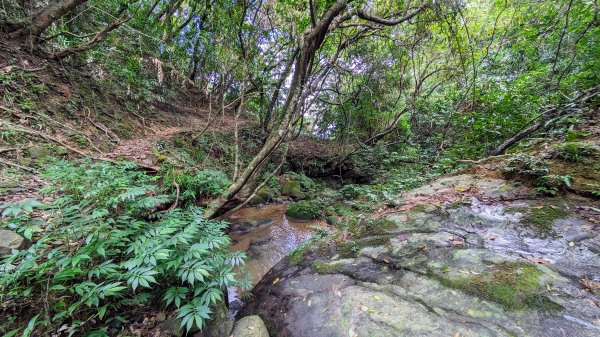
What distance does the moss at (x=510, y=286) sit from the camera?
6.23 feet

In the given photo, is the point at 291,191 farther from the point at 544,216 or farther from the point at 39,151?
the point at 544,216

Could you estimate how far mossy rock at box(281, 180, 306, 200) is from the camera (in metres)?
8.74

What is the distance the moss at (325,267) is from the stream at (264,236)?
129 centimetres

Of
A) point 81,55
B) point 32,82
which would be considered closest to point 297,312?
point 32,82

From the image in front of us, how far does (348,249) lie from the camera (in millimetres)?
3371

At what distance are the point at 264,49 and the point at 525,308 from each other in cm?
978

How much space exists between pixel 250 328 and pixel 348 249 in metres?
1.64

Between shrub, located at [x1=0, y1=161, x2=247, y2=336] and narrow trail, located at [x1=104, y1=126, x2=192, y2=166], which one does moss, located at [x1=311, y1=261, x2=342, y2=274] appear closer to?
shrub, located at [x1=0, y1=161, x2=247, y2=336]

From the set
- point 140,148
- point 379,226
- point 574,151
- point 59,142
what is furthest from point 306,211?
point 59,142

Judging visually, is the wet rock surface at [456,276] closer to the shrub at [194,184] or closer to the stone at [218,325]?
the stone at [218,325]

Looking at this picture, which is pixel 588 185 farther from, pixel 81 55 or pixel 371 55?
pixel 81 55

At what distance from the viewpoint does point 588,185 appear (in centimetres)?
302

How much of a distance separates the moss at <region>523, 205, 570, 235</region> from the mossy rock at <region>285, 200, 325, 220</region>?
483 cm

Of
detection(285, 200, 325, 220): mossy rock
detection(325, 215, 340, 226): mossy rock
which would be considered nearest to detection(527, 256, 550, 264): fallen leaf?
detection(325, 215, 340, 226): mossy rock
